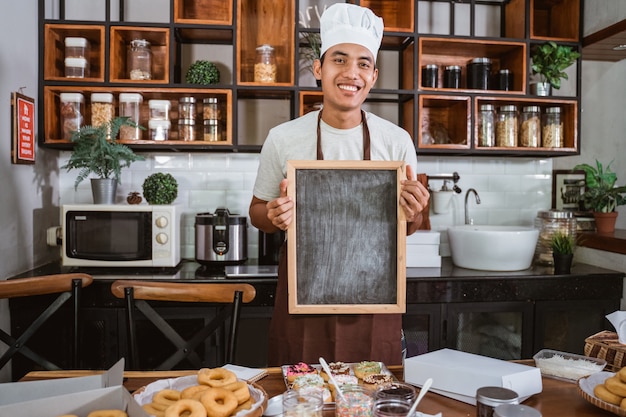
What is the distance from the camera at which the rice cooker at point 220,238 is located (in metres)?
2.98

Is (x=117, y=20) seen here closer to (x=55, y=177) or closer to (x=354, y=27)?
(x=55, y=177)

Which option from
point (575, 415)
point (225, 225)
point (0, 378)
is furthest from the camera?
point (225, 225)

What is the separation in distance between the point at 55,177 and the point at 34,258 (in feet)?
1.90

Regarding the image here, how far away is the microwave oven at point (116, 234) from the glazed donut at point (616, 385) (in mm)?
2252

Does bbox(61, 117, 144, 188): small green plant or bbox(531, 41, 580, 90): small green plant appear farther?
bbox(531, 41, 580, 90): small green plant

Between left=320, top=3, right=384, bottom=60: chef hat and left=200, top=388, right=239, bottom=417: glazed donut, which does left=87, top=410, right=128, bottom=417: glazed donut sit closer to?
left=200, top=388, right=239, bottom=417: glazed donut

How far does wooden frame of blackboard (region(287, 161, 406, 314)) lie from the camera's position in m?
1.67

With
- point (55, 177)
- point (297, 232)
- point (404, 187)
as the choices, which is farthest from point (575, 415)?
point (55, 177)

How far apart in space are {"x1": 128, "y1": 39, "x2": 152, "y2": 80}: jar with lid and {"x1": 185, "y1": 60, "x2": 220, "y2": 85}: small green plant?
0.24 m

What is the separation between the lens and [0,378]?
8.42ft

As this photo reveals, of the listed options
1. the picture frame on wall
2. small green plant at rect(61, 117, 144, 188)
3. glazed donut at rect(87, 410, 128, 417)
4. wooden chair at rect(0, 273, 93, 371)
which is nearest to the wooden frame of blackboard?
glazed donut at rect(87, 410, 128, 417)

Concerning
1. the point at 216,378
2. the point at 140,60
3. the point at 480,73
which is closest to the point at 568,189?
the point at 480,73

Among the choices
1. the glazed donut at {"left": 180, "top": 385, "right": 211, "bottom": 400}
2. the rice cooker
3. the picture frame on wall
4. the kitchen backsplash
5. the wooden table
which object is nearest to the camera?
the glazed donut at {"left": 180, "top": 385, "right": 211, "bottom": 400}

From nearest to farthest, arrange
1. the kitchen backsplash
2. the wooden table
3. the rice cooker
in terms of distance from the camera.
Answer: the wooden table → the rice cooker → the kitchen backsplash
